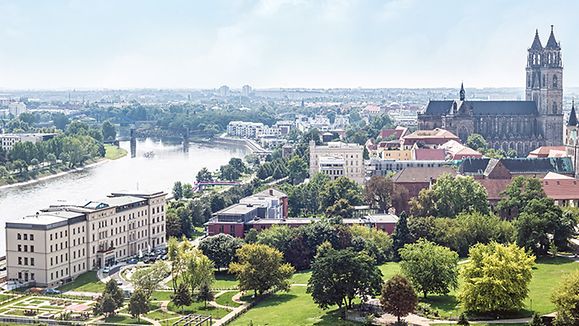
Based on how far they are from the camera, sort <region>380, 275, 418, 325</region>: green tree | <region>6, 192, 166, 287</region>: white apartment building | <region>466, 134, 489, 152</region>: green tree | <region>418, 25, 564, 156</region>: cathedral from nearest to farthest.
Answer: <region>380, 275, 418, 325</region>: green tree < <region>6, 192, 166, 287</region>: white apartment building < <region>466, 134, 489, 152</region>: green tree < <region>418, 25, 564, 156</region>: cathedral

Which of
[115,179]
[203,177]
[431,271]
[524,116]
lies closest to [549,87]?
[524,116]

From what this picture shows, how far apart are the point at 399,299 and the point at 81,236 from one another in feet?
51.9

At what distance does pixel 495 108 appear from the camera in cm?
8306

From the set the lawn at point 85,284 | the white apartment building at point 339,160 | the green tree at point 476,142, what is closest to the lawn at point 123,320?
the lawn at point 85,284

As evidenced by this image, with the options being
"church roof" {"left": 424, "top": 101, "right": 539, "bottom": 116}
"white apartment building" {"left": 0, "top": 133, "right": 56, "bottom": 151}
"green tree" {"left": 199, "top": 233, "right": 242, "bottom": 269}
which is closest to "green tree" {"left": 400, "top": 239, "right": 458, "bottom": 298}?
"green tree" {"left": 199, "top": 233, "right": 242, "bottom": 269}

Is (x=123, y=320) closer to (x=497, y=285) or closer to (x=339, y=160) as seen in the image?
(x=497, y=285)

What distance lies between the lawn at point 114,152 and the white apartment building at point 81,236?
5249 cm

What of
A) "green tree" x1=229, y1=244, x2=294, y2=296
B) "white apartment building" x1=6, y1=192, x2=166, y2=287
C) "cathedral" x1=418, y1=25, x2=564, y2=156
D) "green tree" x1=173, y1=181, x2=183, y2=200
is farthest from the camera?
"cathedral" x1=418, y1=25, x2=564, y2=156

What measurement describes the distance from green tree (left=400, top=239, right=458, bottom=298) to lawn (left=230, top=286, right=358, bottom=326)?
3.07 m

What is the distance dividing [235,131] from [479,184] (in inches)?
3468

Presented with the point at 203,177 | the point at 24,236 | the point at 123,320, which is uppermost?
the point at 203,177

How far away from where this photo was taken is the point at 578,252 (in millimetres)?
36406

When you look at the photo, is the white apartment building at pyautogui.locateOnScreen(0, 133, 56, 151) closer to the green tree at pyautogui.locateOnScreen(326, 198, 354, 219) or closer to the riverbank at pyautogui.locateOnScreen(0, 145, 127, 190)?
the riverbank at pyautogui.locateOnScreen(0, 145, 127, 190)

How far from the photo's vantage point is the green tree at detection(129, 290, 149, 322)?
30.3 m
